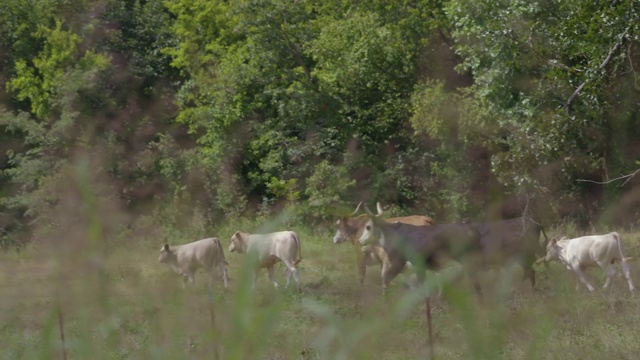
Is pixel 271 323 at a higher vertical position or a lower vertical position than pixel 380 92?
higher

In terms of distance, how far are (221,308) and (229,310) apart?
52 millimetres

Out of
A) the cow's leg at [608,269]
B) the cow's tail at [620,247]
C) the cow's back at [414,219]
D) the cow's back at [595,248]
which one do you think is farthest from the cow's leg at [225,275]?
the cow's back at [414,219]

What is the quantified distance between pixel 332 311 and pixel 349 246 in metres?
0.50

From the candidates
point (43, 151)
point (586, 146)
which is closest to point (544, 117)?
point (586, 146)

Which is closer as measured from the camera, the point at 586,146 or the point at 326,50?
the point at 586,146

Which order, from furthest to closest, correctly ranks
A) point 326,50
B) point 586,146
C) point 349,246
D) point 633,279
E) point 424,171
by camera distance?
point 326,50 → point 424,171 → point 586,146 → point 633,279 → point 349,246

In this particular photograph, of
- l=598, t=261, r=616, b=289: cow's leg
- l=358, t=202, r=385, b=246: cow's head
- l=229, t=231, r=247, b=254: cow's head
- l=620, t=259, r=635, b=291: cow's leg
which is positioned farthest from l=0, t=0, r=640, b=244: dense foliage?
l=598, t=261, r=616, b=289: cow's leg

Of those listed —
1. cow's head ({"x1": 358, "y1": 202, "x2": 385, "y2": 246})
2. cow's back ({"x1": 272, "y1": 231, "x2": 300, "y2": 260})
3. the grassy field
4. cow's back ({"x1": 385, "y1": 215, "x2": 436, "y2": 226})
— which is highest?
the grassy field

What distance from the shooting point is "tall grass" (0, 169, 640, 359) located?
87.0 inches

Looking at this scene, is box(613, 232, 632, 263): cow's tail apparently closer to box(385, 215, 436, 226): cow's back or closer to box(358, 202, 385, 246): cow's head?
box(385, 215, 436, 226): cow's back

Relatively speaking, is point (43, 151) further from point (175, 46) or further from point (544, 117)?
point (175, 46)

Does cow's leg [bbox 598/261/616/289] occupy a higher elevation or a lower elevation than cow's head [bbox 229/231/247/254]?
lower

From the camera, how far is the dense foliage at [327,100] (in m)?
4.49

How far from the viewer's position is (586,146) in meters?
13.1
